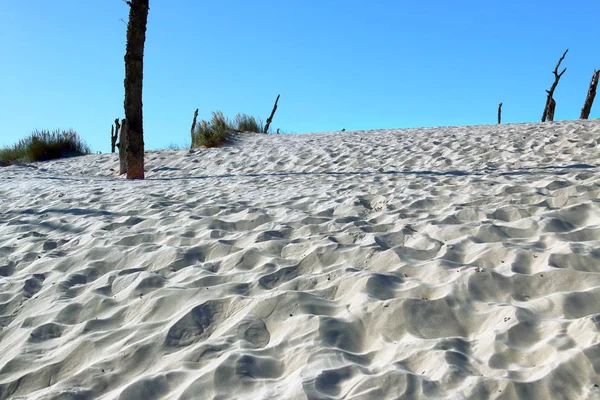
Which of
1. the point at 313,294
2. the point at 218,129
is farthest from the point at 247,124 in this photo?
the point at 313,294

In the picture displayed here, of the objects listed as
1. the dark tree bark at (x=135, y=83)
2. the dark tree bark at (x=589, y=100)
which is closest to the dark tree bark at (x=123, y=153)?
the dark tree bark at (x=135, y=83)

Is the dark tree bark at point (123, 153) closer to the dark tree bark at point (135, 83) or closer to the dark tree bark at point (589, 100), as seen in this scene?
the dark tree bark at point (135, 83)

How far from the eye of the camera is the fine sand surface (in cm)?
209

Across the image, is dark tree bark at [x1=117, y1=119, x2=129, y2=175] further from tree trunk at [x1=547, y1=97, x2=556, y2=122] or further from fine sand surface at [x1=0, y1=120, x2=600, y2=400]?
tree trunk at [x1=547, y1=97, x2=556, y2=122]

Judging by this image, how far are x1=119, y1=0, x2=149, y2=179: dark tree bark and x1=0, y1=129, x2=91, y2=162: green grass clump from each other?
30.4 feet

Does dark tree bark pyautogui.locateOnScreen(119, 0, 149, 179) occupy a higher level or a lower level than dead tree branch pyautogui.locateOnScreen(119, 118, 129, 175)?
higher

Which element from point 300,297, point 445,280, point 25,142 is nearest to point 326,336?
point 300,297

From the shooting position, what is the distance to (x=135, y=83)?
9453 mm

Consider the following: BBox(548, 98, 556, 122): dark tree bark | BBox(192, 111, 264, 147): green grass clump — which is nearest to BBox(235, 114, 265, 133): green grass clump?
BBox(192, 111, 264, 147): green grass clump

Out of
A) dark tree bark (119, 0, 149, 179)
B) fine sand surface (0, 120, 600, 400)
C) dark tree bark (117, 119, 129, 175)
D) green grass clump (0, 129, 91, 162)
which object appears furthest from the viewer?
green grass clump (0, 129, 91, 162)

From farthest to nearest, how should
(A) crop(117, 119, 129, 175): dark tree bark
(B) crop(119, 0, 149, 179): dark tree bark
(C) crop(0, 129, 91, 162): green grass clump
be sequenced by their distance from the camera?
(C) crop(0, 129, 91, 162): green grass clump → (A) crop(117, 119, 129, 175): dark tree bark → (B) crop(119, 0, 149, 179): dark tree bark

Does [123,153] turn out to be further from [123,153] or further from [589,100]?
[589,100]

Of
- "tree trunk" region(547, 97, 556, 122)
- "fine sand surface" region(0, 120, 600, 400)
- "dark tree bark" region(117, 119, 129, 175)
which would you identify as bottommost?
"fine sand surface" region(0, 120, 600, 400)

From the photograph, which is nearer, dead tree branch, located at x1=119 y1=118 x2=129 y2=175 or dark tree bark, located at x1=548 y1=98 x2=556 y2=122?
dead tree branch, located at x1=119 y1=118 x2=129 y2=175
